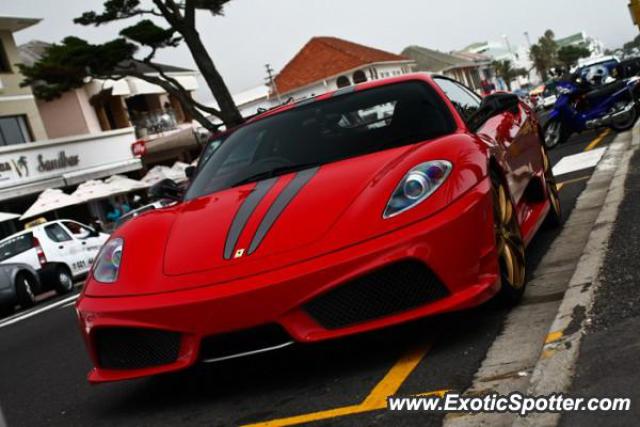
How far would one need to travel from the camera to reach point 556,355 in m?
3.07

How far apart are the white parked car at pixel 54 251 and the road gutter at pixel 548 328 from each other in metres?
11.6

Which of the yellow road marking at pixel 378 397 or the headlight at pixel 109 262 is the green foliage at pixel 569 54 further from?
the yellow road marking at pixel 378 397

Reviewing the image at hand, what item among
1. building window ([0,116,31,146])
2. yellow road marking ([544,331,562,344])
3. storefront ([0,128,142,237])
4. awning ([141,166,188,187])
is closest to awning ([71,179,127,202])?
awning ([141,166,188,187])

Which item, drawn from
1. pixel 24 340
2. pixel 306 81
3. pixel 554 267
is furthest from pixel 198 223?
pixel 306 81

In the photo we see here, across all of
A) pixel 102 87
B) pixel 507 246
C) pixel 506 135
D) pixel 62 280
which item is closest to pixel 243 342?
pixel 507 246

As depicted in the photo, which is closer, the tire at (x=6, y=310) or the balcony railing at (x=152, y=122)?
the tire at (x=6, y=310)

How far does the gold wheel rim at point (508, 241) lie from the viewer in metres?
3.89

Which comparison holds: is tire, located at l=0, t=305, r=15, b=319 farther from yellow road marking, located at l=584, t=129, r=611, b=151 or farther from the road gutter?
the road gutter

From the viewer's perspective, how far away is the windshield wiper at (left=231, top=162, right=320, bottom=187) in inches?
170

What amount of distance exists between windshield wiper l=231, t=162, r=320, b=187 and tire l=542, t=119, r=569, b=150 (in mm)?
11154

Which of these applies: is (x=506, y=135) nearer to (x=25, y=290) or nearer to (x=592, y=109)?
(x=592, y=109)

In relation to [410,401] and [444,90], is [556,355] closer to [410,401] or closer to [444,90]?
[410,401]

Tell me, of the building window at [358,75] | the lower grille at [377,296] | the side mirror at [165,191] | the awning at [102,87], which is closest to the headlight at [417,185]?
the lower grille at [377,296]

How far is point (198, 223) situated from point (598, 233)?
2571 millimetres
